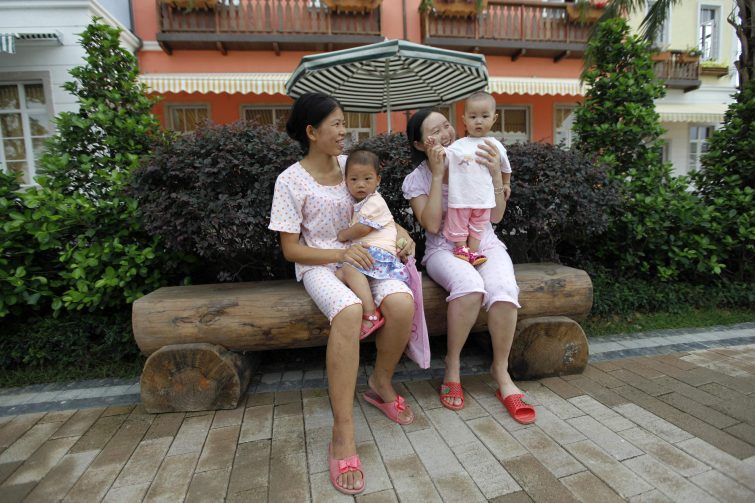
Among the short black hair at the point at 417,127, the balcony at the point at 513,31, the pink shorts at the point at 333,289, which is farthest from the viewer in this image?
the balcony at the point at 513,31

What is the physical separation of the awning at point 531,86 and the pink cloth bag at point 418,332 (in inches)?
316

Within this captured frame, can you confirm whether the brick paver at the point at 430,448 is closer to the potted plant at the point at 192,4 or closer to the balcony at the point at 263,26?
the balcony at the point at 263,26

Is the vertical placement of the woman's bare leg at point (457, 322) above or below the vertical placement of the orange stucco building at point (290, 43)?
below

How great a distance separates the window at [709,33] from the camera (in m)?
12.2

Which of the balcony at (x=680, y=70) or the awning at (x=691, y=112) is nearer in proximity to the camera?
the awning at (x=691, y=112)

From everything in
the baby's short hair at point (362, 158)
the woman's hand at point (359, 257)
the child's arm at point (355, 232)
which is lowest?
the woman's hand at point (359, 257)

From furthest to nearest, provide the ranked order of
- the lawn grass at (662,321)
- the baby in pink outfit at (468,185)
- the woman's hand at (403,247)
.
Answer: the lawn grass at (662,321), the baby in pink outfit at (468,185), the woman's hand at (403,247)

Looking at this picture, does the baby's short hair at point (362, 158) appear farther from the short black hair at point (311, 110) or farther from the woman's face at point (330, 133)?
the short black hair at point (311, 110)

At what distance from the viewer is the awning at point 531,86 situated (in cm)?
912

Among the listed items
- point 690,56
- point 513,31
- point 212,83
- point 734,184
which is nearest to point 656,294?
point 734,184

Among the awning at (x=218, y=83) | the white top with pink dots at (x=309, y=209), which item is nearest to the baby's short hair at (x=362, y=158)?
the white top with pink dots at (x=309, y=209)

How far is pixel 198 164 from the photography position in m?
2.58

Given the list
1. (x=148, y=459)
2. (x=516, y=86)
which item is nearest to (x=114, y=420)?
(x=148, y=459)

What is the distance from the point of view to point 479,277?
2.28m
